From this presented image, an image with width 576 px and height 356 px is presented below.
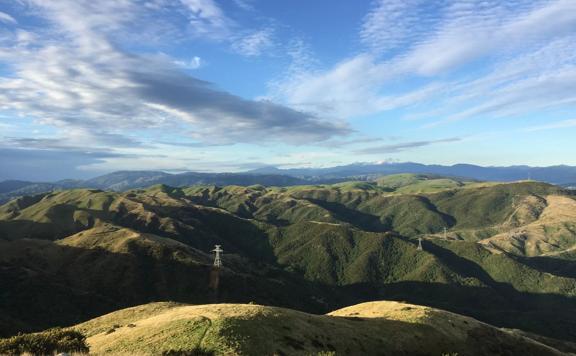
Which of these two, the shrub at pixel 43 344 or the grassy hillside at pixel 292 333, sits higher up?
the shrub at pixel 43 344

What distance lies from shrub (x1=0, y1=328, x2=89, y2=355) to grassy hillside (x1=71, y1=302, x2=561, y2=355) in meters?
3.01

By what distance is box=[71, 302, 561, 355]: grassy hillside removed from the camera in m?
46.2

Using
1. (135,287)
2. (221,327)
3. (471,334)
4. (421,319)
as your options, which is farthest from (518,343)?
(135,287)

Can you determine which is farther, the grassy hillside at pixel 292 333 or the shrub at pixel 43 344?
the grassy hillside at pixel 292 333

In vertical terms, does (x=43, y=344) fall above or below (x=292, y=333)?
above

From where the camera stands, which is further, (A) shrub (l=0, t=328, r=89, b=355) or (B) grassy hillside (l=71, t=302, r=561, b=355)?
(B) grassy hillside (l=71, t=302, r=561, b=355)

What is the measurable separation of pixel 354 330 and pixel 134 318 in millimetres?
43354

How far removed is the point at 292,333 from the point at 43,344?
91.6ft

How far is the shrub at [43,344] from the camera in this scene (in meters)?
39.2

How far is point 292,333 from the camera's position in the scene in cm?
5366

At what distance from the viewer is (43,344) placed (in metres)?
41.8

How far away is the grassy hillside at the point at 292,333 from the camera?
4619 cm

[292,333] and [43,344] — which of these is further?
[292,333]

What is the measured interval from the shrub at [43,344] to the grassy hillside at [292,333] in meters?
3.01
